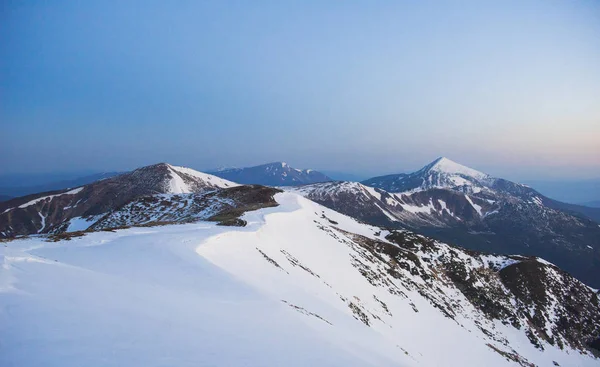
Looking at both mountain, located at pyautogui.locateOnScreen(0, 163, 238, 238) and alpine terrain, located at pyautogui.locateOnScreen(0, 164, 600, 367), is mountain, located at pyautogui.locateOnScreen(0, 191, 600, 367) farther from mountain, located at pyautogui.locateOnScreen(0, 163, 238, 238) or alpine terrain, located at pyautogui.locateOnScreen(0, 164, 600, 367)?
mountain, located at pyautogui.locateOnScreen(0, 163, 238, 238)

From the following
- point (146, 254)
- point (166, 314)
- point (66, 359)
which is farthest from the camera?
point (146, 254)

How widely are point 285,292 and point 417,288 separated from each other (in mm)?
37888

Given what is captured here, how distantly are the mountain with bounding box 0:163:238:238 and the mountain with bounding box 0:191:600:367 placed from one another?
110172mm

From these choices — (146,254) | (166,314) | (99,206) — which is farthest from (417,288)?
(99,206)

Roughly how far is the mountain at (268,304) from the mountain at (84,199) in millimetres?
110172

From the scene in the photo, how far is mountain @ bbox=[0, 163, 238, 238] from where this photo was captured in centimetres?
14188

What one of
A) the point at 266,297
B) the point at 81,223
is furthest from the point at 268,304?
the point at 81,223

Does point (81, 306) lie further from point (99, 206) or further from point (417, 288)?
point (99, 206)

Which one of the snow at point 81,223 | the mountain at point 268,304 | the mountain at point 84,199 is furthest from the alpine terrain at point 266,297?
the mountain at point 84,199

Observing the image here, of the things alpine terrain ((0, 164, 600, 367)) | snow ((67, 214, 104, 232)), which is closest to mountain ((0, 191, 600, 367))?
alpine terrain ((0, 164, 600, 367))

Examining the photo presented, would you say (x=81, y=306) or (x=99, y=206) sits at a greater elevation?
(x=81, y=306)

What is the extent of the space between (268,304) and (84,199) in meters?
187

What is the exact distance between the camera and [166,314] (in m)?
10.4

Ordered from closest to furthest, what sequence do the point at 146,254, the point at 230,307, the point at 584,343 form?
1. the point at 230,307
2. the point at 146,254
3. the point at 584,343
